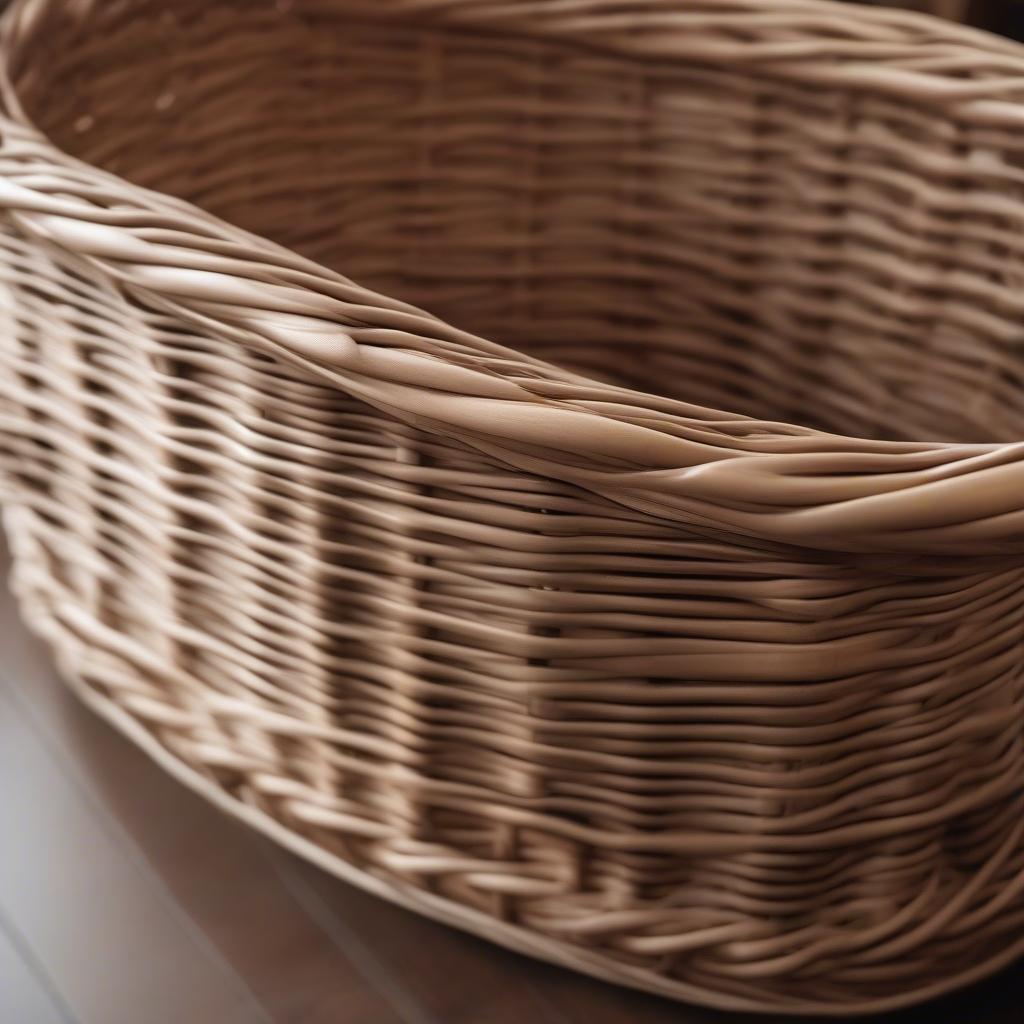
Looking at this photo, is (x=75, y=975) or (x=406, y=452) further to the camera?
(x=75, y=975)

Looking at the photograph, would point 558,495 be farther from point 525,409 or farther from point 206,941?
point 206,941

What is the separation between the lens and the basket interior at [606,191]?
2.64 feet

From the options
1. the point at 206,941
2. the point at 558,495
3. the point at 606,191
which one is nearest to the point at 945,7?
the point at 606,191

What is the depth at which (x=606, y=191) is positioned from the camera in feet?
3.10

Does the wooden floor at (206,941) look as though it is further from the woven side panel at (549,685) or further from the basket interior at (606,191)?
the basket interior at (606,191)

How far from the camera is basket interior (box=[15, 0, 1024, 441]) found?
0.81 metres

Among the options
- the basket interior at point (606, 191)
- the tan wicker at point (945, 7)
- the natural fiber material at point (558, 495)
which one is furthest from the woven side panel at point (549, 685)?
the tan wicker at point (945, 7)

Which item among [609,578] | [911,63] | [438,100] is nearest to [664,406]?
[609,578]

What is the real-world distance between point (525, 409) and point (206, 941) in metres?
0.37

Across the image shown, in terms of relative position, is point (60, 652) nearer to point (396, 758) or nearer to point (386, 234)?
point (396, 758)

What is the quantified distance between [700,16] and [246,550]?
48 cm

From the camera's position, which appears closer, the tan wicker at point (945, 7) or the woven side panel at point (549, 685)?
the woven side panel at point (549, 685)

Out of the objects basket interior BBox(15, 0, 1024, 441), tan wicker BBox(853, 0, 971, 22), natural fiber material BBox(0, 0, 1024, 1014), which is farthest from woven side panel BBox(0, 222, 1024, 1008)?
tan wicker BBox(853, 0, 971, 22)

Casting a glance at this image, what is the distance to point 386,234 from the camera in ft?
3.10
